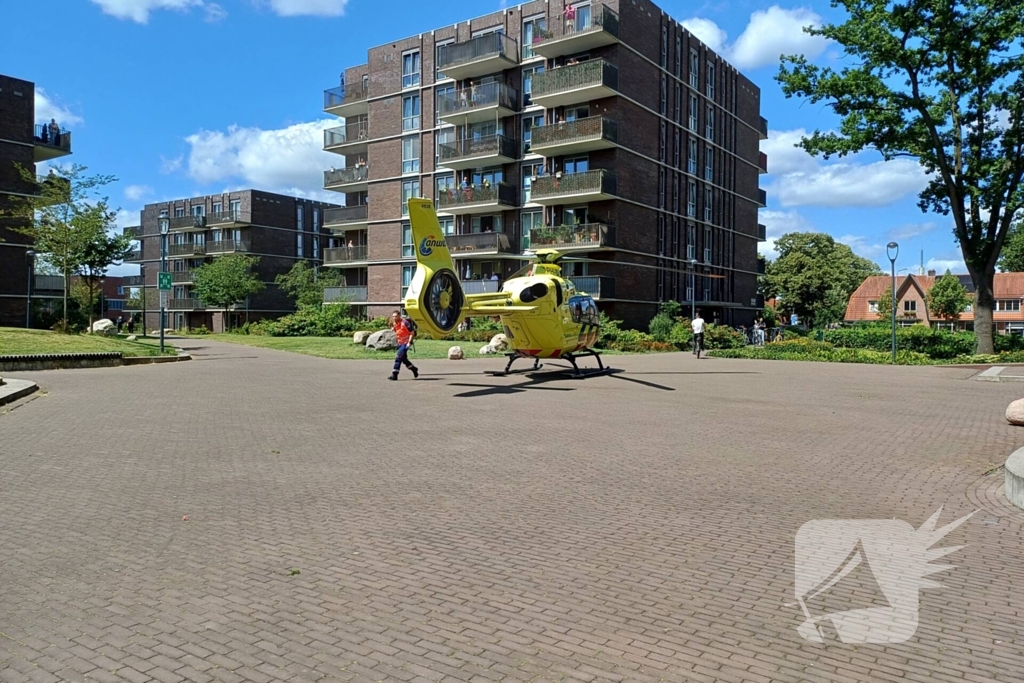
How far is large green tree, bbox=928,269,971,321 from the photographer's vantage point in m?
73.7

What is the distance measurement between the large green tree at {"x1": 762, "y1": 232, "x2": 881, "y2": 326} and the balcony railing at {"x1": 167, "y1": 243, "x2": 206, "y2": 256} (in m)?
54.2

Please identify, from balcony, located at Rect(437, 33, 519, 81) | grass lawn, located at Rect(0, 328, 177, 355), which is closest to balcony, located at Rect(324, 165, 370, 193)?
balcony, located at Rect(437, 33, 519, 81)

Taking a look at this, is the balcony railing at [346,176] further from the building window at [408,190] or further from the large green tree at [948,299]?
the large green tree at [948,299]

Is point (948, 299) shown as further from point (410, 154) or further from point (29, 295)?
point (29, 295)

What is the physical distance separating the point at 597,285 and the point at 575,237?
293 centimetres

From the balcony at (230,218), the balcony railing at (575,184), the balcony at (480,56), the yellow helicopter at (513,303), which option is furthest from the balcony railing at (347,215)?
the yellow helicopter at (513,303)

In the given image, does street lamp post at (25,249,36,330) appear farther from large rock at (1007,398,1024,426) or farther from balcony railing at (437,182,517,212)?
large rock at (1007,398,1024,426)

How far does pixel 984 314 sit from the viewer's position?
28969 millimetres

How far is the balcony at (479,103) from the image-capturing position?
139 feet

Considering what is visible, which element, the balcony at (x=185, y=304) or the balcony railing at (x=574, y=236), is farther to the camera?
the balcony at (x=185, y=304)

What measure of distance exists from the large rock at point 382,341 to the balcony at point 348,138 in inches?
957

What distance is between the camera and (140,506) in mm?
6711

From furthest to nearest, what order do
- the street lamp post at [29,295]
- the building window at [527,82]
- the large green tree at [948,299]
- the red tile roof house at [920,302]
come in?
the red tile roof house at [920,302]
the large green tree at [948,299]
the building window at [527,82]
the street lamp post at [29,295]

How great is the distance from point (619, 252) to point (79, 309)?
32.9 meters
